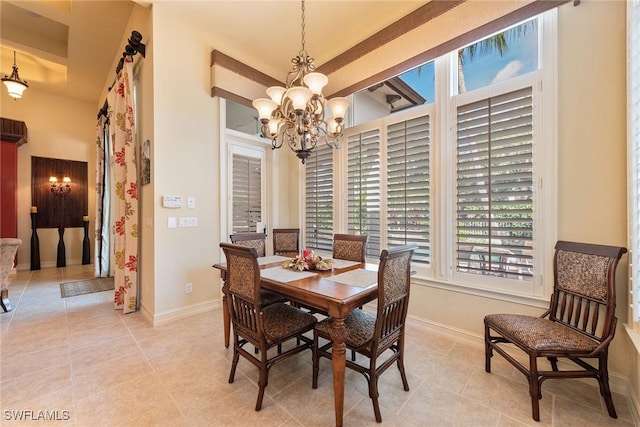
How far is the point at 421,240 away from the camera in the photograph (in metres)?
2.86

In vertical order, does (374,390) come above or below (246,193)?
below

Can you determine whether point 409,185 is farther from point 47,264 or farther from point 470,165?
point 47,264

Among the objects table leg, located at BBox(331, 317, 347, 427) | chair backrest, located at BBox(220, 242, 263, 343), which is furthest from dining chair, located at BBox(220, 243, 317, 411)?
table leg, located at BBox(331, 317, 347, 427)

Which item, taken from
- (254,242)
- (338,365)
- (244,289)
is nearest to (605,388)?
(338,365)

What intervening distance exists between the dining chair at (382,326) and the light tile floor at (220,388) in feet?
0.65

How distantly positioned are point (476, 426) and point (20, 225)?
311 inches

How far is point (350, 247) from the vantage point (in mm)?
2803

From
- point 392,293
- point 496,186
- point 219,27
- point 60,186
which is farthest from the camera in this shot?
point 60,186

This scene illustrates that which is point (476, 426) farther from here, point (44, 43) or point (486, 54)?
point (44, 43)

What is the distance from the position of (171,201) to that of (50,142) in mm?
4940

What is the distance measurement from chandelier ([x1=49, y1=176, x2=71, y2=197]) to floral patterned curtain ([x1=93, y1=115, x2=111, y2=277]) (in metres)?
1.47

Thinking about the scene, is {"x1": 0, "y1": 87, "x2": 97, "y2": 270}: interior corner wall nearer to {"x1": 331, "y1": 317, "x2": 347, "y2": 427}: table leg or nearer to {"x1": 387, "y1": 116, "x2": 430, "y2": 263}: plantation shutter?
{"x1": 387, "y1": 116, "x2": 430, "y2": 263}: plantation shutter

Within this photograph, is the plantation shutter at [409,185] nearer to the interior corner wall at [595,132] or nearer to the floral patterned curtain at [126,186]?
the interior corner wall at [595,132]
